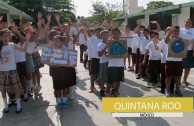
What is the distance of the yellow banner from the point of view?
4.91 metres

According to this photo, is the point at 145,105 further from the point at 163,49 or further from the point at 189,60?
the point at 189,60

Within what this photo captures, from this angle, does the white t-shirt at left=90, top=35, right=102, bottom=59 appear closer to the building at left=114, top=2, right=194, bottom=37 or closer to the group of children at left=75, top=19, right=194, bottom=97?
the group of children at left=75, top=19, right=194, bottom=97

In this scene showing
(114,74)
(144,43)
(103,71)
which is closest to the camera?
(114,74)

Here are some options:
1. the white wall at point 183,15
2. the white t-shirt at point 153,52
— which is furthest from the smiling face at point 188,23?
the white wall at point 183,15

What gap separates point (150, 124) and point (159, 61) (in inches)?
112

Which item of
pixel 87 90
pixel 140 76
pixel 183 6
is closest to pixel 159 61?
pixel 140 76

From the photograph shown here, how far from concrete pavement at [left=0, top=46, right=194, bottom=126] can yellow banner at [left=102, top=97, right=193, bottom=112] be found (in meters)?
0.16

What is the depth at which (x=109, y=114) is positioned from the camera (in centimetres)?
511

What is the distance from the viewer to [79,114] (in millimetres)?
5191

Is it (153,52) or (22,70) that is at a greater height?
(153,52)

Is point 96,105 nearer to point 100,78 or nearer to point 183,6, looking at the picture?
point 100,78

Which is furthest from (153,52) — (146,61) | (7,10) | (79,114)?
(7,10)

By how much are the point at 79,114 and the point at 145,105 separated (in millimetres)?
1254

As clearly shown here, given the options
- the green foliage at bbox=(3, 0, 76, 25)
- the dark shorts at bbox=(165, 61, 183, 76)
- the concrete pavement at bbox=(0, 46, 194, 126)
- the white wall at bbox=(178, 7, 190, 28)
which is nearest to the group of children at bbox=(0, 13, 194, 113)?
the dark shorts at bbox=(165, 61, 183, 76)
